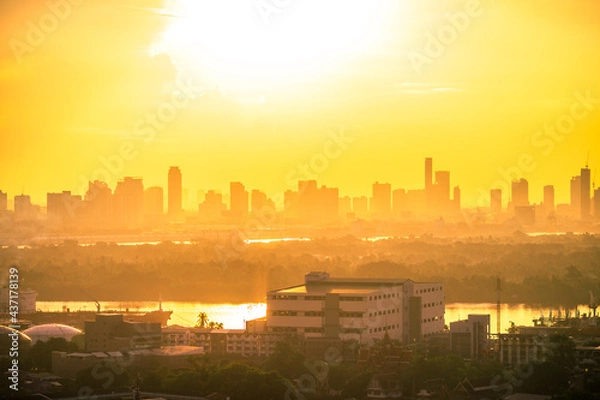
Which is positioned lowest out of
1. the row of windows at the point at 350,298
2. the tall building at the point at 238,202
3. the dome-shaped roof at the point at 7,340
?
the dome-shaped roof at the point at 7,340

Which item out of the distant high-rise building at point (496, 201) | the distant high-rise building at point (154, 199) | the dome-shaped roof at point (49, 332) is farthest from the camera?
the distant high-rise building at point (496, 201)

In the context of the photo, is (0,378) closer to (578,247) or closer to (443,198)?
(578,247)

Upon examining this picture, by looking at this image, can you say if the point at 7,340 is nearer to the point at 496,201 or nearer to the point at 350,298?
the point at 350,298

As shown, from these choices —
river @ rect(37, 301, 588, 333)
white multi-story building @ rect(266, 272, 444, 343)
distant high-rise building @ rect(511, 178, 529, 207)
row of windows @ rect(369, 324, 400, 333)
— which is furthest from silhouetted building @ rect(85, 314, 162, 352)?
distant high-rise building @ rect(511, 178, 529, 207)

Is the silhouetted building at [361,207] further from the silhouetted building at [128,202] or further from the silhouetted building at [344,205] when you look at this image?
the silhouetted building at [128,202]

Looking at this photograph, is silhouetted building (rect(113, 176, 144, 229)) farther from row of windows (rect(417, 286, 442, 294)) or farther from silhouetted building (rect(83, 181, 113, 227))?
row of windows (rect(417, 286, 442, 294))

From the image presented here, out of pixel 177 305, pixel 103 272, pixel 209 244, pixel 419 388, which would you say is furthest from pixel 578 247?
pixel 419 388

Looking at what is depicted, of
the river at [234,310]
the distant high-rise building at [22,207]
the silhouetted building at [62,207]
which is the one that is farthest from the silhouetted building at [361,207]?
the river at [234,310]
